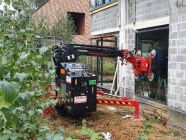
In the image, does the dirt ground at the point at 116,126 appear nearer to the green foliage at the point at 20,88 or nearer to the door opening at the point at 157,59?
the door opening at the point at 157,59

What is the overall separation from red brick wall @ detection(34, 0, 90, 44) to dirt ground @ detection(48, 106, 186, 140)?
20.1 metres

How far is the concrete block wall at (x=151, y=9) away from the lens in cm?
984

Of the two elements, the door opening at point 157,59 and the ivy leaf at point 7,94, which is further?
the door opening at point 157,59

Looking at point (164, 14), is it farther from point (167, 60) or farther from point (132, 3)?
point (132, 3)

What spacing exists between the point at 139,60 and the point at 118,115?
5.69 ft

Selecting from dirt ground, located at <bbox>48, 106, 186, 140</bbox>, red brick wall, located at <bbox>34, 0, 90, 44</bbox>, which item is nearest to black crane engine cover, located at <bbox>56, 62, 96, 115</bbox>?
dirt ground, located at <bbox>48, 106, 186, 140</bbox>

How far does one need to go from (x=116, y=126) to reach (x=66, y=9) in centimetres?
2354

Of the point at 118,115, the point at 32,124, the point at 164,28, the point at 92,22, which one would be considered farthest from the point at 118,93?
the point at 32,124

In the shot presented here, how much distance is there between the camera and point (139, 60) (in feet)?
32.4

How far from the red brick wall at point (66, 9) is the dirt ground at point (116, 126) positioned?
2013 centimetres

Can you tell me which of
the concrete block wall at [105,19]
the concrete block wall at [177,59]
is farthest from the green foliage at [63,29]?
the concrete block wall at [177,59]

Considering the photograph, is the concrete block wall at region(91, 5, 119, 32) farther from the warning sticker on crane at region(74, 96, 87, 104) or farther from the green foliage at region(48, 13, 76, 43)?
the green foliage at region(48, 13, 76, 43)

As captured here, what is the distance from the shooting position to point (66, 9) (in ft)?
102

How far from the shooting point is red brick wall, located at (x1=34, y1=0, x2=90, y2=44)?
29.8m
